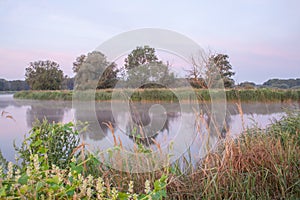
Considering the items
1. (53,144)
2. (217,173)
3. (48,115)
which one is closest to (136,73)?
(53,144)

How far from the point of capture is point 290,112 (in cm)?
341

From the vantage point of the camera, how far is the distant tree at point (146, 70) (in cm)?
231

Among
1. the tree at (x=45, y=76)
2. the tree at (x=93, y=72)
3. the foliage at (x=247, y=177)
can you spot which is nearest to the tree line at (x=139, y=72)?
the tree at (x=93, y=72)

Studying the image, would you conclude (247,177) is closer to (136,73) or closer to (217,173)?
(217,173)

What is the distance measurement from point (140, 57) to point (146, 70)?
0.18 meters

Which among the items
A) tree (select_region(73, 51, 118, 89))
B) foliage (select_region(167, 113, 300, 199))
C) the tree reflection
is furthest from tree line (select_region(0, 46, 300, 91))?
the tree reflection

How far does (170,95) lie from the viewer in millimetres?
3422

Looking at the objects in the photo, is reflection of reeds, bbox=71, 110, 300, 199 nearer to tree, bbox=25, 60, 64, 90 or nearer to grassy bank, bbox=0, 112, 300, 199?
grassy bank, bbox=0, 112, 300, 199

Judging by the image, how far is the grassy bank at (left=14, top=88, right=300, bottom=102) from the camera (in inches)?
95.3

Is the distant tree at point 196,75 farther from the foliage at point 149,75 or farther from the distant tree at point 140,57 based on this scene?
the distant tree at point 140,57

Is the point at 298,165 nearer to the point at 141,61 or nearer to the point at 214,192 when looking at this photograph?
the point at 214,192

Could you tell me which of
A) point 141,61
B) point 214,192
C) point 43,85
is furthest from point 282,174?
point 43,85

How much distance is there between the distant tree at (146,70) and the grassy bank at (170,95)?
0.39 feet

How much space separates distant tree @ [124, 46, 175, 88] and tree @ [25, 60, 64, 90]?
40.5ft
